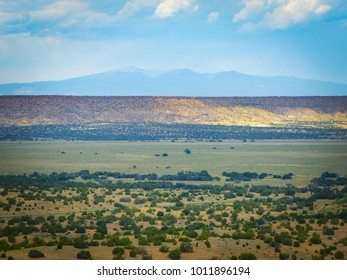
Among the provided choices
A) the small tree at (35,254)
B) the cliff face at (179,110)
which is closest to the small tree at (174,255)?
the small tree at (35,254)

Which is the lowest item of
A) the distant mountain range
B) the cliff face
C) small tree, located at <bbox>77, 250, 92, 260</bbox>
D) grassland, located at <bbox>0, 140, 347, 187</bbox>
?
small tree, located at <bbox>77, 250, 92, 260</bbox>

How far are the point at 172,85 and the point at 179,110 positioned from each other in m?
18.4

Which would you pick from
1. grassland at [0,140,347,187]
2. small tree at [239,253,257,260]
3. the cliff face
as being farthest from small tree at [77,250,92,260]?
the cliff face

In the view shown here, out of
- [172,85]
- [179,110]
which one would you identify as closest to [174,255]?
[179,110]

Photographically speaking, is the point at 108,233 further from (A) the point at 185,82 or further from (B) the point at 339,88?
(A) the point at 185,82

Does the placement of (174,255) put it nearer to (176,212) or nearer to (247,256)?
(247,256)

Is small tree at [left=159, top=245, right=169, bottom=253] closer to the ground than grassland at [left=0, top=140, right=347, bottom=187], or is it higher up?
closer to the ground

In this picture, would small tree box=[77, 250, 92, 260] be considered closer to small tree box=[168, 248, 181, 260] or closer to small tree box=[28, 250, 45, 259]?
small tree box=[28, 250, 45, 259]

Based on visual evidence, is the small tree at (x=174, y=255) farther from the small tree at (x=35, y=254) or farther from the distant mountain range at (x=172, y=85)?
the distant mountain range at (x=172, y=85)

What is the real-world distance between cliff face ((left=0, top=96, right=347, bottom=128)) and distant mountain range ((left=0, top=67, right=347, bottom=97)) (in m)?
2.16

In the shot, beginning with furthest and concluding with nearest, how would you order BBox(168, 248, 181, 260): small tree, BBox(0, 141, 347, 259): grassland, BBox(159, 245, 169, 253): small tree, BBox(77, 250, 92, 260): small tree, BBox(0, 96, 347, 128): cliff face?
BBox(0, 96, 347, 128): cliff face → BBox(0, 141, 347, 259): grassland → BBox(159, 245, 169, 253): small tree → BBox(168, 248, 181, 260): small tree → BBox(77, 250, 92, 260): small tree

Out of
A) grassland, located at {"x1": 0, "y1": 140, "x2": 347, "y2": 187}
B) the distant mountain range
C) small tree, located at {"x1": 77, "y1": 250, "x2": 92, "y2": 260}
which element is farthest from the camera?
the distant mountain range

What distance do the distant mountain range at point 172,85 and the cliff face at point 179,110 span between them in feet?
7.08

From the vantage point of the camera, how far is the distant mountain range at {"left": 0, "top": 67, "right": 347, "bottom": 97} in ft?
325
